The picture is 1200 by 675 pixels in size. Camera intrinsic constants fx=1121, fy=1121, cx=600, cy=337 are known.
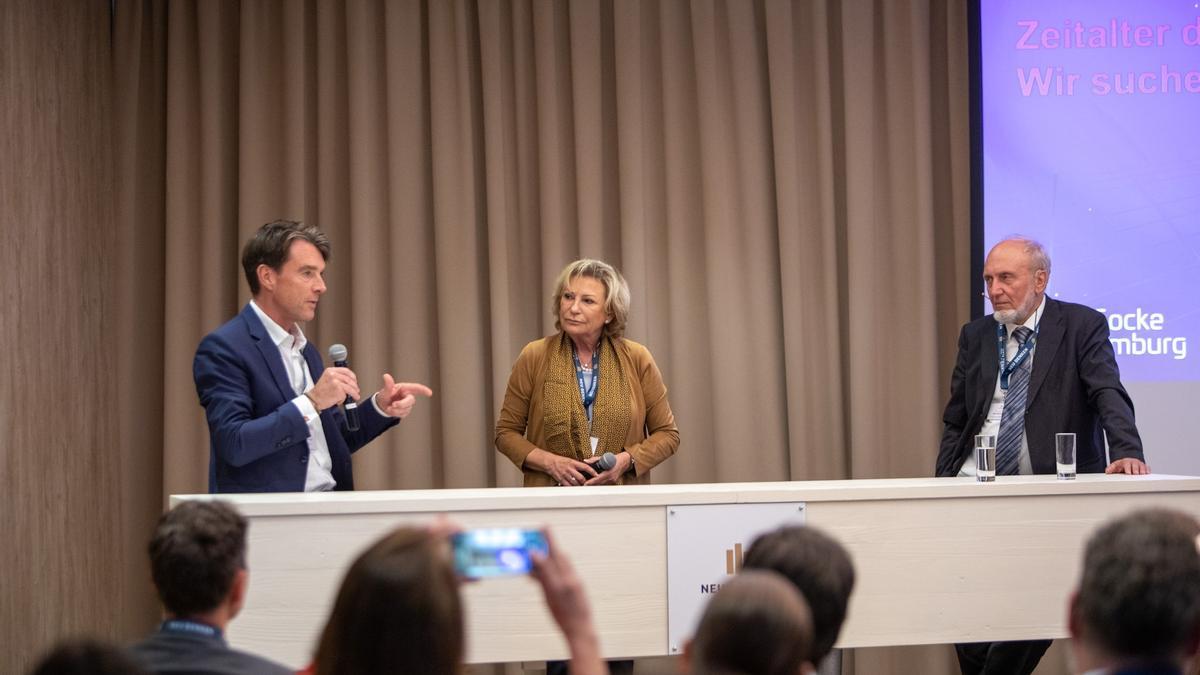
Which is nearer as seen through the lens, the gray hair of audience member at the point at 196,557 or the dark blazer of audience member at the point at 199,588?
the dark blazer of audience member at the point at 199,588

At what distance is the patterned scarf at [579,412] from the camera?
411cm

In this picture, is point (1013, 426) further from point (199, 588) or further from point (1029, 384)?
point (199, 588)

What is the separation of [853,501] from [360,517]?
1391 millimetres

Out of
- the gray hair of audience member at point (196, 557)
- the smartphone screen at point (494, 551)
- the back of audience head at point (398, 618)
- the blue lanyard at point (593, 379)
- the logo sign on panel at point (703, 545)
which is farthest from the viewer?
the blue lanyard at point (593, 379)

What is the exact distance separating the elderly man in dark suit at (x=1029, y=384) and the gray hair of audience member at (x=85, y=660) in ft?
11.1

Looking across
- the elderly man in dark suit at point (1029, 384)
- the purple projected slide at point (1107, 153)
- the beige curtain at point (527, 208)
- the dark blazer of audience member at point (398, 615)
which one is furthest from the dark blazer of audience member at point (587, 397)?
the dark blazer of audience member at point (398, 615)

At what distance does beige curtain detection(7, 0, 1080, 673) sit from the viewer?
506cm

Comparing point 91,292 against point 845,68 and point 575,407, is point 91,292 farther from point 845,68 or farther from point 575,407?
point 845,68

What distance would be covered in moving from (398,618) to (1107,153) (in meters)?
4.53

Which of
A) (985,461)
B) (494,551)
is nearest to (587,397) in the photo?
(985,461)

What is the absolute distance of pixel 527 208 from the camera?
204 inches

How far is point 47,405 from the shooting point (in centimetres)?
438

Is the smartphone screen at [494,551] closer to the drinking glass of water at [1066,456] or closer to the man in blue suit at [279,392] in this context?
the man in blue suit at [279,392]

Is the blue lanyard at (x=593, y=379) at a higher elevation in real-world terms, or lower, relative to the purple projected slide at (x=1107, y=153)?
lower
